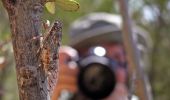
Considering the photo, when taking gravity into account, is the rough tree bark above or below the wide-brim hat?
above

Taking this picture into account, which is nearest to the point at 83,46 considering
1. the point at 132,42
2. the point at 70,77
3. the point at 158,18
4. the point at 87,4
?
the point at 70,77

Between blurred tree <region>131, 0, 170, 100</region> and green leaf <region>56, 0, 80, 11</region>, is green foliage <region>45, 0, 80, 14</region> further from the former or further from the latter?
blurred tree <region>131, 0, 170, 100</region>

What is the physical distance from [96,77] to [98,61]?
0.21 feet

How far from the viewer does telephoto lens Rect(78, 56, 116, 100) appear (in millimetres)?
1332

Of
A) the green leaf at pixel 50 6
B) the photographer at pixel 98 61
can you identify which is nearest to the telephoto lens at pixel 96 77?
the photographer at pixel 98 61

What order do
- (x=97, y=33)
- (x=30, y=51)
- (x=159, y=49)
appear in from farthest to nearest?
(x=159, y=49)
(x=97, y=33)
(x=30, y=51)

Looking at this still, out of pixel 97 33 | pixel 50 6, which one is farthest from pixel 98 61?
pixel 50 6

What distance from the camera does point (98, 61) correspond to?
1.32 metres

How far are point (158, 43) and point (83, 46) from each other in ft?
13.3

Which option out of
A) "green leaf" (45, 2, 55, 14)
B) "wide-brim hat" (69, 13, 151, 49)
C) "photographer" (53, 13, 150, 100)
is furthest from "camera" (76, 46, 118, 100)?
"green leaf" (45, 2, 55, 14)

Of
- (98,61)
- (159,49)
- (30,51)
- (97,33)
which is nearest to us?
(30,51)

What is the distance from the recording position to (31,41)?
294 mm

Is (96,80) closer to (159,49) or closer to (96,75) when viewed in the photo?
(96,75)

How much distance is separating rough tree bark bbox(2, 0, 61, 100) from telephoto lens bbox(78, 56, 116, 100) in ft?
3.34
